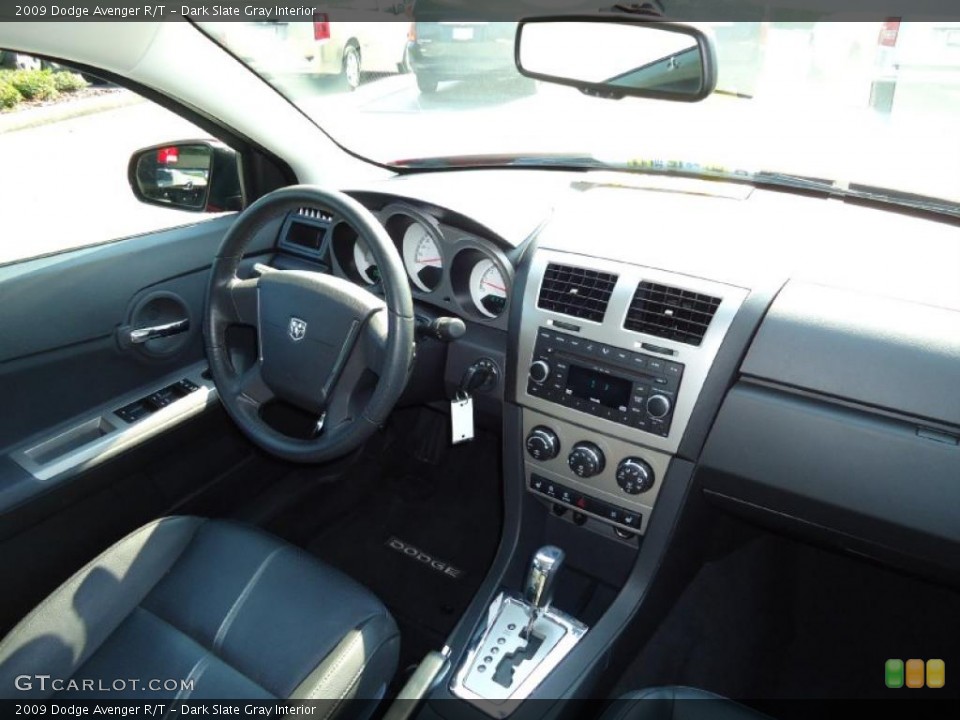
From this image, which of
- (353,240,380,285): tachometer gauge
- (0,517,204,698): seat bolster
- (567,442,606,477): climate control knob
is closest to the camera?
(0,517,204,698): seat bolster

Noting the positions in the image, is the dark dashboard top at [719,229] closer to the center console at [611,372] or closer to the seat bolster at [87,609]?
the center console at [611,372]

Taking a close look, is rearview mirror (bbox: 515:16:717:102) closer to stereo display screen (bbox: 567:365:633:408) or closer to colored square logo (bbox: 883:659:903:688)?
stereo display screen (bbox: 567:365:633:408)

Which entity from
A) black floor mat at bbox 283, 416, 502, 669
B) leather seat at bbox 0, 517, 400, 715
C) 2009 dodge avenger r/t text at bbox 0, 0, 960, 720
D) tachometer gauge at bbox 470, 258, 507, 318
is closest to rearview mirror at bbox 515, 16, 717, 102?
2009 dodge avenger r/t text at bbox 0, 0, 960, 720

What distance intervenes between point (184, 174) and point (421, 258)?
98cm

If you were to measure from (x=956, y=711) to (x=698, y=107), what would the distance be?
81.2 inches

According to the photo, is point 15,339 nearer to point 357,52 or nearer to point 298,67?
point 298,67

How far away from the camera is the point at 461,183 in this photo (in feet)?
8.40

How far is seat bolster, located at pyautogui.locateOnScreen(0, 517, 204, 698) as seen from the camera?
1.62 m

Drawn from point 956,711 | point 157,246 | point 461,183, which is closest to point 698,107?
point 461,183

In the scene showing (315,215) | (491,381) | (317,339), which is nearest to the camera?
(317,339)

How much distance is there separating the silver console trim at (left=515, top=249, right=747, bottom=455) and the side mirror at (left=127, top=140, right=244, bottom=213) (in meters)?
1.30

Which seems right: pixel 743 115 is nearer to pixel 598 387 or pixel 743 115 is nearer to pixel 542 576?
pixel 598 387

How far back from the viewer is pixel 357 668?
171cm

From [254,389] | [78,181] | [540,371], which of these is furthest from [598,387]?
[78,181]
